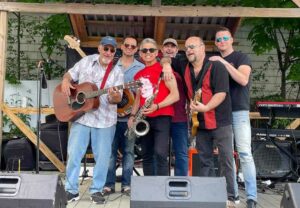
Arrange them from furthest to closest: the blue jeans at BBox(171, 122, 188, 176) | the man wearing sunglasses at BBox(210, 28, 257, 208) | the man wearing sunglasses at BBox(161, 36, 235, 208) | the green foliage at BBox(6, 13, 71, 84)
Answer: the green foliage at BBox(6, 13, 71, 84) < the blue jeans at BBox(171, 122, 188, 176) < the man wearing sunglasses at BBox(210, 28, 257, 208) < the man wearing sunglasses at BBox(161, 36, 235, 208)

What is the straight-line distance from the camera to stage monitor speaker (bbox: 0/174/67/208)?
2.95 meters

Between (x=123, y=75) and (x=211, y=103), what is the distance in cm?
129

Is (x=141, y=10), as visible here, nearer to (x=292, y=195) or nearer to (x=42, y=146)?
(x=42, y=146)

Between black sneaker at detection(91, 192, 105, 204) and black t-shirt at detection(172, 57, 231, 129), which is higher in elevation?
black t-shirt at detection(172, 57, 231, 129)

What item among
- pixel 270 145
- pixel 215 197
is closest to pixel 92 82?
pixel 215 197

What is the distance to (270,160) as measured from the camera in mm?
6648

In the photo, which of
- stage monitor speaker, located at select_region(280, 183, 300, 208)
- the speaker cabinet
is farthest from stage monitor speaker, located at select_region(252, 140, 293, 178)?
stage monitor speaker, located at select_region(280, 183, 300, 208)

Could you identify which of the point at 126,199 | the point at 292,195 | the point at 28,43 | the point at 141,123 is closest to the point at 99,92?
the point at 141,123

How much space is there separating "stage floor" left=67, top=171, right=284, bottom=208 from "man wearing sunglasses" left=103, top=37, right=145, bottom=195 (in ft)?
0.46

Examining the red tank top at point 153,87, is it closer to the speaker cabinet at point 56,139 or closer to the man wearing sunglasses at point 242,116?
the man wearing sunglasses at point 242,116

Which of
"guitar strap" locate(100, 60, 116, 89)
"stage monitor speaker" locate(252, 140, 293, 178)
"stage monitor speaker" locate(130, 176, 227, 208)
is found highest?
"guitar strap" locate(100, 60, 116, 89)

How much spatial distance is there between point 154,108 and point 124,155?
923 mm

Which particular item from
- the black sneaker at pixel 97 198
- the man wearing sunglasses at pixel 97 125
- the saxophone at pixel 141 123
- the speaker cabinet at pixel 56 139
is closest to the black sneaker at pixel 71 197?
the man wearing sunglasses at pixel 97 125

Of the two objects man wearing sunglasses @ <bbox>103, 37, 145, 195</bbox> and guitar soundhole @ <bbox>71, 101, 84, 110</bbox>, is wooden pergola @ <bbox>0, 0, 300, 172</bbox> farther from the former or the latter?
guitar soundhole @ <bbox>71, 101, 84, 110</bbox>
